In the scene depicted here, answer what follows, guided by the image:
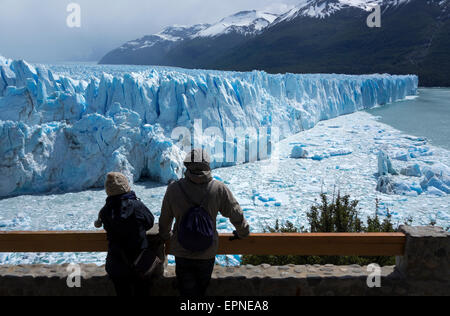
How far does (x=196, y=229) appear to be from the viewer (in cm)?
161

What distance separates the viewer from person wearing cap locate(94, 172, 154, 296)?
1.64 meters

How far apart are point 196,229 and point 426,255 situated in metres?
1.33

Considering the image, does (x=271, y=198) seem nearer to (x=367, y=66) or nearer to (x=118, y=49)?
(x=367, y=66)

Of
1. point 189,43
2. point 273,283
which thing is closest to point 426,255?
point 273,283


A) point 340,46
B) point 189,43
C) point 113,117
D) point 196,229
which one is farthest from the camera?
point 189,43

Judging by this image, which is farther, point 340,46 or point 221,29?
point 221,29

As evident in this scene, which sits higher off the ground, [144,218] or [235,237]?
[144,218]

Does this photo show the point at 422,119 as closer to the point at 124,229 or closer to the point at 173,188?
the point at 173,188

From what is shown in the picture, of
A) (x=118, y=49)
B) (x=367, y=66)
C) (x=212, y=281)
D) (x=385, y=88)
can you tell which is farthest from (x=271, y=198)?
(x=118, y=49)

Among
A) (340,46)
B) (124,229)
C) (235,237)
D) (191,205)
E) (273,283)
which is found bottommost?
(273,283)

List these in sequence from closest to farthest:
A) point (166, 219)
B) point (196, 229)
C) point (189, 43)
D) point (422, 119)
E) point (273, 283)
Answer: point (196, 229) < point (166, 219) < point (273, 283) < point (422, 119) < point (189, 43)

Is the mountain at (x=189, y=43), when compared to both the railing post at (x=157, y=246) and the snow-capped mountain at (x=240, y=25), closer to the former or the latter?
the snow-capped mountain at (x=240, y=25)

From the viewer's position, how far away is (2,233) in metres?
1.92

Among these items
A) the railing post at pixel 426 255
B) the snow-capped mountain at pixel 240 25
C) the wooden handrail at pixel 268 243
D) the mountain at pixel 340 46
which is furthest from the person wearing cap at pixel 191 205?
the snow-capped mountain at pixel 240 25
